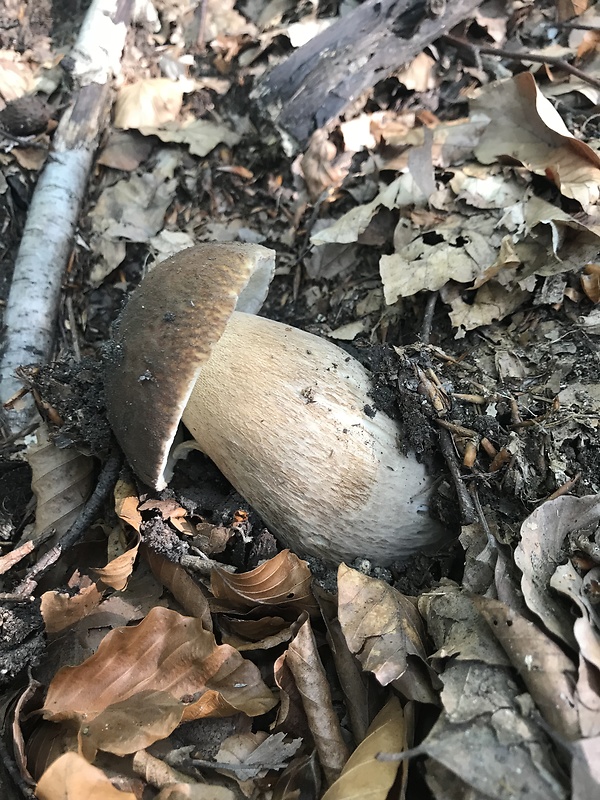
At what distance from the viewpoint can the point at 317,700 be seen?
1.70 m

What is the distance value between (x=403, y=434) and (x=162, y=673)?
1.20 metres

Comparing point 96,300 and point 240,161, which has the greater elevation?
point 240,161

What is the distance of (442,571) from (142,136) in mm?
2986

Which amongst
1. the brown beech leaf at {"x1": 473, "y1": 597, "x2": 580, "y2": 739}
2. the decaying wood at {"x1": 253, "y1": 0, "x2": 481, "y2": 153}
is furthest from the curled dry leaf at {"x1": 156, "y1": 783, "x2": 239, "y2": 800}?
the decaying wood at {"x1": 253, "y1": 0, "x2": 481, "y2": 153}

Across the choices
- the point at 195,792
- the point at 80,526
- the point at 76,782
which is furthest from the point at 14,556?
the point at 195,792

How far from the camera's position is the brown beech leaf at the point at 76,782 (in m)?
1.42

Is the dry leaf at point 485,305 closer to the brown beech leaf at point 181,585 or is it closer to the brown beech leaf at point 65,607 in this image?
the brown beech leaf at point 181,585

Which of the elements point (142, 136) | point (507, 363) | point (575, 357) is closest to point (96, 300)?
point (142, 136)

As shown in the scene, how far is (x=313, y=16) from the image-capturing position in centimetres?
353

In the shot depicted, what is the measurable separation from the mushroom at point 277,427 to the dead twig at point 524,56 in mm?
1950

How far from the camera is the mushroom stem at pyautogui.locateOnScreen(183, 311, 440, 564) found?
2.13 meters

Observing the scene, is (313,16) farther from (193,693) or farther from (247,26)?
(193,693)

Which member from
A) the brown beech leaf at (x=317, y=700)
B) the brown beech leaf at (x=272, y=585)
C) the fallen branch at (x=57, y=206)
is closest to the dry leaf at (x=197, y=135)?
the fallen branch at (x=57, y=206)

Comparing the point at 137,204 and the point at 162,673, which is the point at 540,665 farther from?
the point at 137,204
